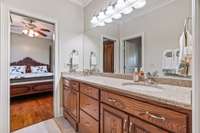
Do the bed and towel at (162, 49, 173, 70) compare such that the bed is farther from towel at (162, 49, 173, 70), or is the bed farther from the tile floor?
towel at (162, 49, 173, 70)

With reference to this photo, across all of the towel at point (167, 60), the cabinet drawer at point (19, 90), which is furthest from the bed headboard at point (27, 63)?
the towel at point (167, 60)

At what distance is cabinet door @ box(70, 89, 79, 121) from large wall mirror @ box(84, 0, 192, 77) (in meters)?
0.72

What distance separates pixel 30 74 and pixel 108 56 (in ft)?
12.3

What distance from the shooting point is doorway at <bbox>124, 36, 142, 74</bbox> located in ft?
6.62

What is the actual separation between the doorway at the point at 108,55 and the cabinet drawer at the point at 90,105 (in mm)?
760

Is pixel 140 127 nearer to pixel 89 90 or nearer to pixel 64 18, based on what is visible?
pixel 89 90

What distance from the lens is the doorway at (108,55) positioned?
248 centimetres

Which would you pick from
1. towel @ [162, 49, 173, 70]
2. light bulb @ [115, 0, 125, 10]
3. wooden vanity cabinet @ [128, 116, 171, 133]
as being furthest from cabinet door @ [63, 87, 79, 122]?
light bulb @ [115, 0, 125, 10]

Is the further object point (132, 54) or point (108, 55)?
point (108, 55)

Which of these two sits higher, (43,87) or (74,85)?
(74,85)

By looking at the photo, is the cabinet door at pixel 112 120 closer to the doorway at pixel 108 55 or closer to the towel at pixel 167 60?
the towel at pixel 167 60

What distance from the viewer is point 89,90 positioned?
1.82 meters
